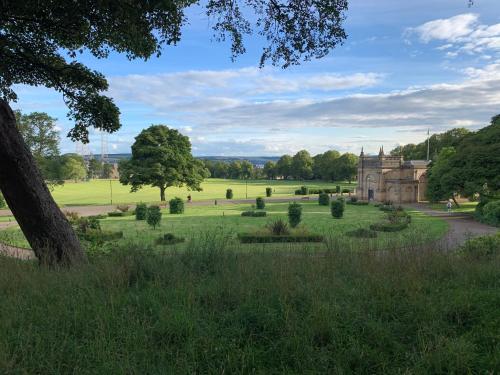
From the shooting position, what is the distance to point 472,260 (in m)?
5.84

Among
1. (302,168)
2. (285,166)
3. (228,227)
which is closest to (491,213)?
(228,227)

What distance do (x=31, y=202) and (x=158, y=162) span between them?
4174 centimetres

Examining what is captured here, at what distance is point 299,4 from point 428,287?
4887 millimetres

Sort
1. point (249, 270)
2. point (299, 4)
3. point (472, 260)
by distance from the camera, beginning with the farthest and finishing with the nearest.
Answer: point (299, 4) → point (472, 260) → point (249, 270)

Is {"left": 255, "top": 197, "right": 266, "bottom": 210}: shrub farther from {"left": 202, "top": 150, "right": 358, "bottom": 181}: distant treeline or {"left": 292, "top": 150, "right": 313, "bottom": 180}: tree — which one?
{"left": 292, "top": 150, "right": 313, "bottom": 180}: tree

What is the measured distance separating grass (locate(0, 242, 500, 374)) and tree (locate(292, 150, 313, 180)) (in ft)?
377

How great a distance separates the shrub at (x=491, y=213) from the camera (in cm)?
3195

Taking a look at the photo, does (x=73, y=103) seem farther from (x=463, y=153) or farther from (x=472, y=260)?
(x=463, y=153)

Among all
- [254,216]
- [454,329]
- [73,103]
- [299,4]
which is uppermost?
[299,4]

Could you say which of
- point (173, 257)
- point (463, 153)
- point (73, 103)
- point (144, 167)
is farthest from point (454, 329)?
point (144, 167)

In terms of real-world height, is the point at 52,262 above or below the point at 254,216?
above

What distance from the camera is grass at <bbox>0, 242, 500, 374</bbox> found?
3.05 meters

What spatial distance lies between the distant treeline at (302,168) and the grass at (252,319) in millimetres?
87991

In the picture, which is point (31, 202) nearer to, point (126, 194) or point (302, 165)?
point (126, 194)
